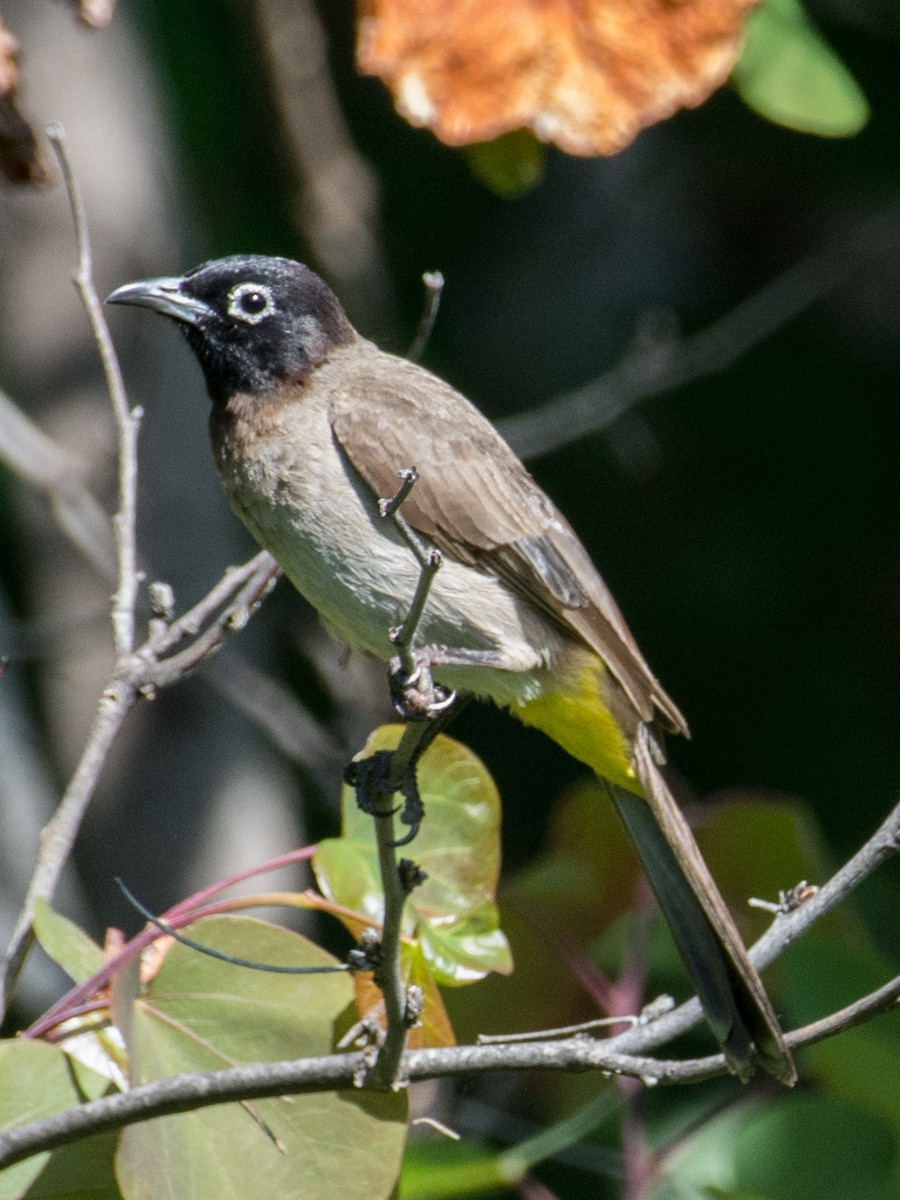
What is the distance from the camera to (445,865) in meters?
2.69

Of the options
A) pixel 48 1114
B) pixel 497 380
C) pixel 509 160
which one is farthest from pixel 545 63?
pixel 497 380

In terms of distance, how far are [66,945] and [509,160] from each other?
67.1 inches

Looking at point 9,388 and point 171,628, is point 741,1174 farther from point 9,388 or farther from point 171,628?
point 9,388

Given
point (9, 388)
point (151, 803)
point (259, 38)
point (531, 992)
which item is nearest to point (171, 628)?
point (531, 992)

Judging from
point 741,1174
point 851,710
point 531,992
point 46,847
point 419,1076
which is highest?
point 46,847

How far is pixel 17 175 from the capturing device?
121 inches

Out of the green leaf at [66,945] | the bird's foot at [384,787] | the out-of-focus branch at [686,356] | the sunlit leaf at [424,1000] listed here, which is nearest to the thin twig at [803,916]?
the sunlit leaf at [424,1000]

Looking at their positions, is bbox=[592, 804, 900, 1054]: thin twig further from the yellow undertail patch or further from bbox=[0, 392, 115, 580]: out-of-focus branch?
bbox=[0, 392, 115, 580]: out-of-focus branch

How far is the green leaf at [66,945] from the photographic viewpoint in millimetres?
2238

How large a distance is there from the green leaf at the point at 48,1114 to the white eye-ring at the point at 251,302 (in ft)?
5.01

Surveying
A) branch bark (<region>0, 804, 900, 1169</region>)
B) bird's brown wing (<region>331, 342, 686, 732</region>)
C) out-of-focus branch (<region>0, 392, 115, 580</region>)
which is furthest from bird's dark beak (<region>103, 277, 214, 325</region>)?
branch bark (<region>0, 804, 900, 1169</region>)

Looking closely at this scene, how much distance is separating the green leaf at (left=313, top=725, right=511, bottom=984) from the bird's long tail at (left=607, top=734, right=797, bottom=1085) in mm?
384

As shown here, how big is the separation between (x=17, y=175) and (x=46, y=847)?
50.1 inches

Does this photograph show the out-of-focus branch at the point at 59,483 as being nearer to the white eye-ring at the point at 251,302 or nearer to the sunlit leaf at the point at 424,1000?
the white eye-ring at the point at 251,302
